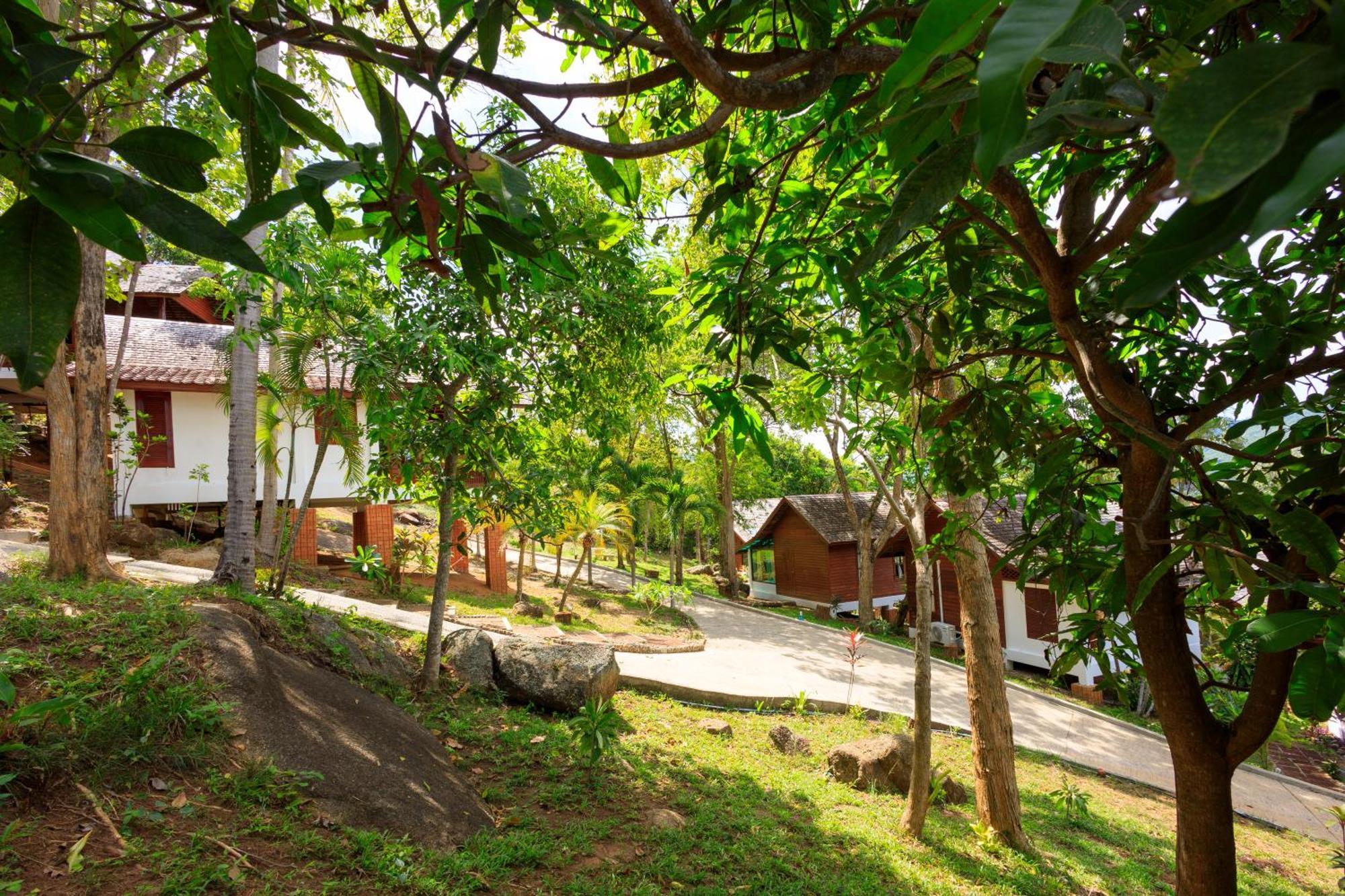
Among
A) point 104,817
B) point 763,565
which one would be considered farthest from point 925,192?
point 763,565

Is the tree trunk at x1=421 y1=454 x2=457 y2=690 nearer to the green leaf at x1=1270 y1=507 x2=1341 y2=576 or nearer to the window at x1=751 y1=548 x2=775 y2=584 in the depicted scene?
the green leaf at x1=1270 y1=507 x2=1341 y2=576

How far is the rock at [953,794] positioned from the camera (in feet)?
22.8

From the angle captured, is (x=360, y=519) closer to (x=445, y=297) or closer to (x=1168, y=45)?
(x=445, y=297)

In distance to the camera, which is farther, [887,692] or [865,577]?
[865,577]

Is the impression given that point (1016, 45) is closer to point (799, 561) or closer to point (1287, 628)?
point (1287, 628)

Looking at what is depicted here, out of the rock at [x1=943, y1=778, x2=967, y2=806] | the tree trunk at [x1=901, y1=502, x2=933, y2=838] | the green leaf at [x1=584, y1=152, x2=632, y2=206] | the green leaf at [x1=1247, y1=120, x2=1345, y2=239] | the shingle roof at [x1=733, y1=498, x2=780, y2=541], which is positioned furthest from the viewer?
the shingle roof at [x1=733, y1=498, x2=780, y2=541]

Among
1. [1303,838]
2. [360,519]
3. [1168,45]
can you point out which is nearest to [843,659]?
[1303,838]

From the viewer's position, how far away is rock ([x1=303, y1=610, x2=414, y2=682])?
588 cm

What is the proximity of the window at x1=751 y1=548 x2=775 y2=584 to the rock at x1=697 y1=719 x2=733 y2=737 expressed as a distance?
17303 mm

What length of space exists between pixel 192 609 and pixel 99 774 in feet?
6.30

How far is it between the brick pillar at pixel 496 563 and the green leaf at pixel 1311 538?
14076mm

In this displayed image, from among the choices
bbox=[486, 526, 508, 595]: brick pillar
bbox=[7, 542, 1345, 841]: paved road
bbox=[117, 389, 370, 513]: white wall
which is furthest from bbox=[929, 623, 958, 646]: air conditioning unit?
bbox=[117, 389, 370, 513]: white wall

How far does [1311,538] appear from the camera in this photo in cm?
128

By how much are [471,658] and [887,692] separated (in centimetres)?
721
